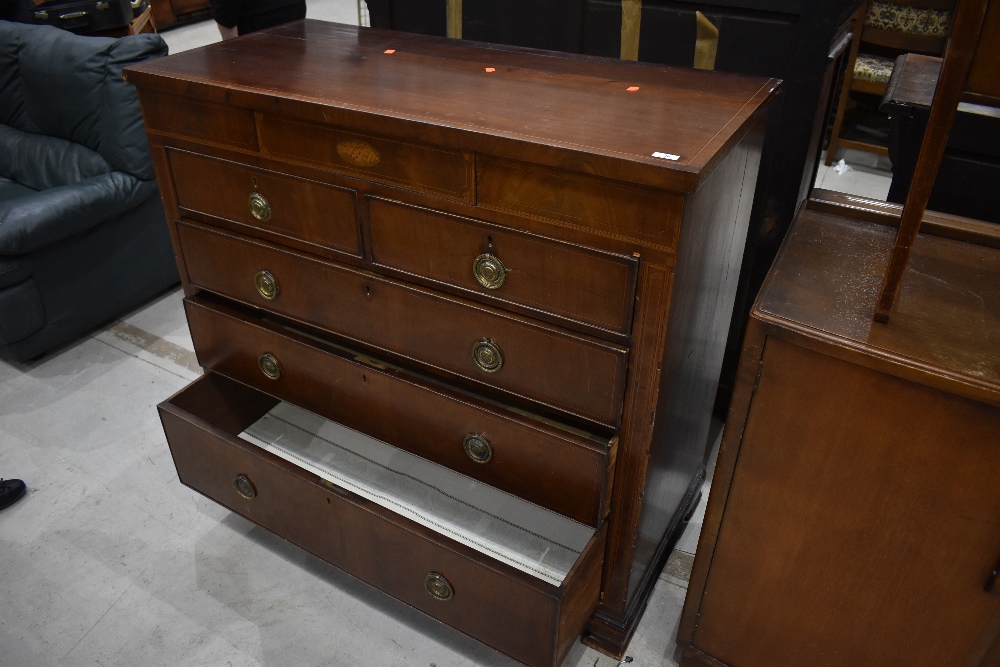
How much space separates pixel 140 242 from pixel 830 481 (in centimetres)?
217

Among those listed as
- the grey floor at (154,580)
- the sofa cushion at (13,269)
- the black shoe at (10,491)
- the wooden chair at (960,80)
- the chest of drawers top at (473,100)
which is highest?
the wooden chair at (960,80)

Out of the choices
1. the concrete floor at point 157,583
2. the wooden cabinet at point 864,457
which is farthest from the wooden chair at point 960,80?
the concrete floor at point 157,583

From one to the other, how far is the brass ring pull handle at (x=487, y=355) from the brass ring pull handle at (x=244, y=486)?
0.56 metres

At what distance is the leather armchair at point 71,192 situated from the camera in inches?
84.4

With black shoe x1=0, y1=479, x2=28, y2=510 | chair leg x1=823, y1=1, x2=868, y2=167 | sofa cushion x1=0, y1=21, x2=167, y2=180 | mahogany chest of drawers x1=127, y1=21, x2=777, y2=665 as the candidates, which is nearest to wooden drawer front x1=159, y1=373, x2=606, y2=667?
mahogany chest of drawers x1=127, y1=21, x2=777, y2=665

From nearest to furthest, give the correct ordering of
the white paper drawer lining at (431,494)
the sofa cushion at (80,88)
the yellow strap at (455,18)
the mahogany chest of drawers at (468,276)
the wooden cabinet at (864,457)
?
1. the wooden cabinet at (864,457)
2. the mahogany chest of drawers at (468,276)
3. the white paper drawer lining at (431,494)
4. the yellow strap at (455,18)
5. the sofa cushion at (80,88)

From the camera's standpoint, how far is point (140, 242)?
96.7 inches

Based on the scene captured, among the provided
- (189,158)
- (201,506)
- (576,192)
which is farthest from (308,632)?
(576,192)

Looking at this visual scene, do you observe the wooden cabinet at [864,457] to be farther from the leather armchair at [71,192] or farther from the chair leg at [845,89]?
the chair leg at [845,89]

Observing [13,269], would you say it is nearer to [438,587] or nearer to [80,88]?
[80,88]

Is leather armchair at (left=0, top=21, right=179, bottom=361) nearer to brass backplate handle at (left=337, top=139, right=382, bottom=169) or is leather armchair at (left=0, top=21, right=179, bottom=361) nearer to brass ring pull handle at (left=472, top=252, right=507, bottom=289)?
brass backplate handle at (left=337, top=139, right=382, bottom=169)

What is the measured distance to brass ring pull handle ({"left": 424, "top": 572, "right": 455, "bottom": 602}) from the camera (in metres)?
1.29

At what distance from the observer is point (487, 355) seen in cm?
125

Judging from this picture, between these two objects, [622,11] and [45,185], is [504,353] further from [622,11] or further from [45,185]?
[45,185]
